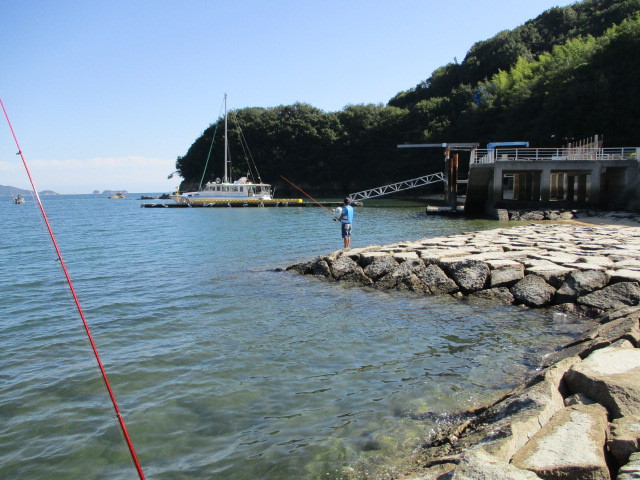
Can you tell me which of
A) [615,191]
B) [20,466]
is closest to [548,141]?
[615,191]

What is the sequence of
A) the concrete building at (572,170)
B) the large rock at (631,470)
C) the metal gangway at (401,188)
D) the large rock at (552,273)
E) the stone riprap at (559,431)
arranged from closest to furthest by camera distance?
the large rock at (631,470) < the stone riprap at (559,431) < the large rock at (552,273) < the concrete building at (572,170) < the metal gangway at (401,188)

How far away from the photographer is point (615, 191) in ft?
92.8

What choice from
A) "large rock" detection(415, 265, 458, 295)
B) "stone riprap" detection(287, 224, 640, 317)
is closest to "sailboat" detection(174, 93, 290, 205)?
"stone riprap" detection(287, 224, 640, 317)

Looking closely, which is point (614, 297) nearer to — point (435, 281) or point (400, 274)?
point (435, 281)

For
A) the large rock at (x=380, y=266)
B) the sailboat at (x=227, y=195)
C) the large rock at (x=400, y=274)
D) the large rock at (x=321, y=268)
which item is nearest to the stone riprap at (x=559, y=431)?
the large rock at (x=400, y=274)

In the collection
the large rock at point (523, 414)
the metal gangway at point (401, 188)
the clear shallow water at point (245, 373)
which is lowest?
the metal gangway at point (401, 188)

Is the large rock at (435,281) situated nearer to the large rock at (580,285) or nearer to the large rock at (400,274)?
the large rock at (400,274)

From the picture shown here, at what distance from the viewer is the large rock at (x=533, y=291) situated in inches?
349

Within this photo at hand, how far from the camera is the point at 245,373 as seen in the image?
241 inches

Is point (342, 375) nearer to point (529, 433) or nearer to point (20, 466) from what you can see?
point (529, 433)

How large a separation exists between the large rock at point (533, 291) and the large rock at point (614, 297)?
56 centimetres

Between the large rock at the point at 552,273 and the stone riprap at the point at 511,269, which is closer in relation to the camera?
the stone riprap at the point at 511,269

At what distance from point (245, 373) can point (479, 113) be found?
184ft

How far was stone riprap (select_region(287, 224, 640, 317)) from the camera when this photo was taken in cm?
866
